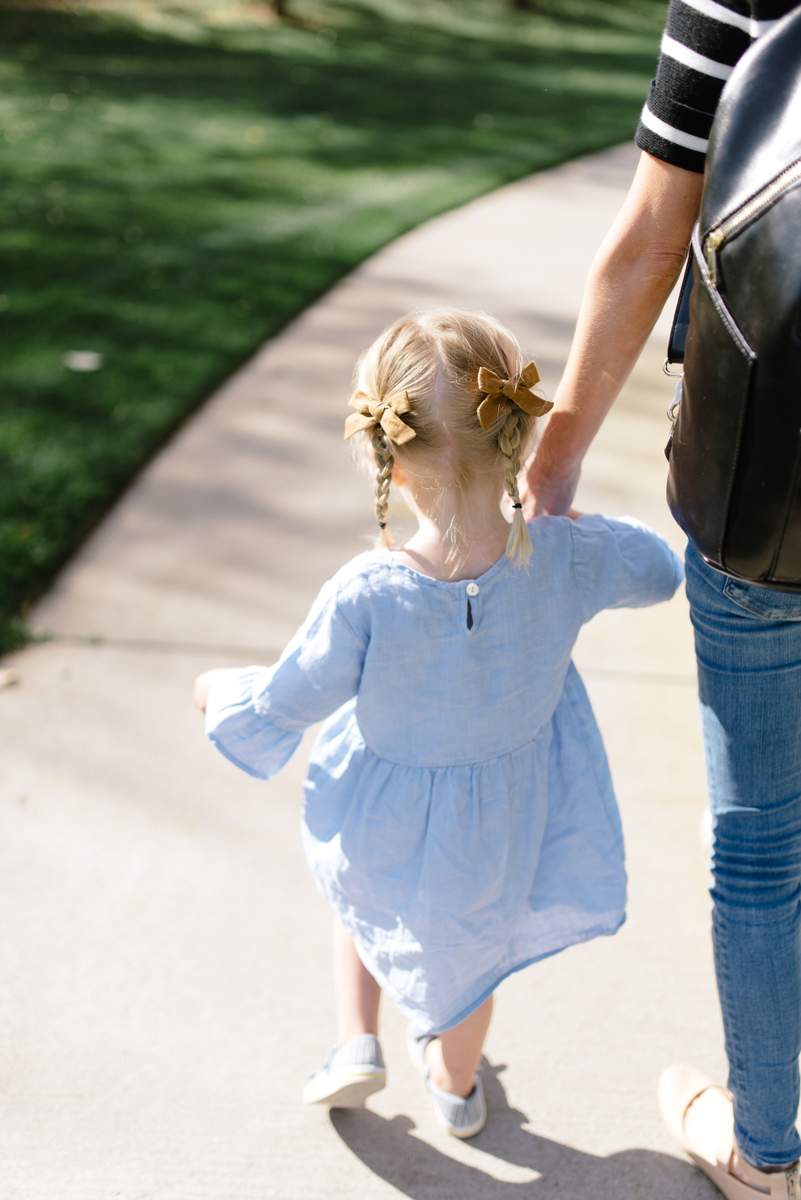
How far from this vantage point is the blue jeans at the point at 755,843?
1.83 meters

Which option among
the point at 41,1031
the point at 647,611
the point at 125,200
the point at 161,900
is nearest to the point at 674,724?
the point at 647,611

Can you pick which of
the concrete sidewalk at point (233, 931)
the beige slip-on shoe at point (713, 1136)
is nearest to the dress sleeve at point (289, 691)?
the concrete sidewalk at point (233, 931)

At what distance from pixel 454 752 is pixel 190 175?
22.7ft

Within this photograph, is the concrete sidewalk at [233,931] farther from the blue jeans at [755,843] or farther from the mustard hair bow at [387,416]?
the mustard hair bow at [387,416]

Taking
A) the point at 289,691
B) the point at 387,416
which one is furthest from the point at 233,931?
the point at 387,416

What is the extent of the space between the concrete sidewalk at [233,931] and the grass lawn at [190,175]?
36 centimetres

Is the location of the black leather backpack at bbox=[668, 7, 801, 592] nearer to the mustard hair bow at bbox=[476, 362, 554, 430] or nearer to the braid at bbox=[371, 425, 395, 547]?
the mustard hair bow at bbox=[476, 362, 554, 430]

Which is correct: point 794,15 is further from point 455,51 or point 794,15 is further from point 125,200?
point 455,51

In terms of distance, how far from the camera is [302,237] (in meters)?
6.92

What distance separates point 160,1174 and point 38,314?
165 inches

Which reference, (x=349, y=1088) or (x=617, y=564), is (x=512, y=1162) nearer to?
(x=349, y=1088)

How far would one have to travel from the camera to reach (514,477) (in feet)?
6.25

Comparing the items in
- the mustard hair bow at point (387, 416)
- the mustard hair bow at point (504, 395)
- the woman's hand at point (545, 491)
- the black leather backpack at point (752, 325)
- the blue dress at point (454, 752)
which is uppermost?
the black leather backpack at point (752, 325)

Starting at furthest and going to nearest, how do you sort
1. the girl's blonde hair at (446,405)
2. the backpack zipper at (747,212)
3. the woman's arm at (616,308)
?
the girl's blonde hair at (446,405) < the woman's arm at (616,308) < the backpack zipper at (747,212)
